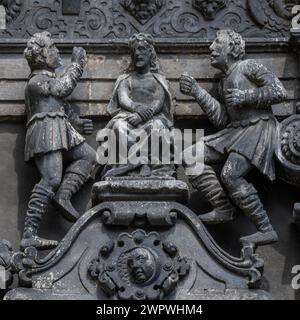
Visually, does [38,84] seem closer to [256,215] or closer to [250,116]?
[250,116]

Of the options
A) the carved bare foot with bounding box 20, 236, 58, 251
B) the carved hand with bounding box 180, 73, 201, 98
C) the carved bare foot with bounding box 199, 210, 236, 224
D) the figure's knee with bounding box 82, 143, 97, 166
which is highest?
the carved hand with bounding box 180, 73, 201, 98

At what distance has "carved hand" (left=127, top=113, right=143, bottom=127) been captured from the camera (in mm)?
13469

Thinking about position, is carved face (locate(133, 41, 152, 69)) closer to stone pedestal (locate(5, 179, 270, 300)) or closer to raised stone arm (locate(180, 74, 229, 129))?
raised stone arm (locate(180, 74, 229, 129))

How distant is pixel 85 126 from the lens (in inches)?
544

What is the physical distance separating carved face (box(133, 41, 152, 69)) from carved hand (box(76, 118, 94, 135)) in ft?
1.94

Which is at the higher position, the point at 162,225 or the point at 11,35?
the point at 11,35

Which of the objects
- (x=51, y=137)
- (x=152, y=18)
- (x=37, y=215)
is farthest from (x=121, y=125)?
(x=152, y=18)

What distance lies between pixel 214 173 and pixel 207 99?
577 mm

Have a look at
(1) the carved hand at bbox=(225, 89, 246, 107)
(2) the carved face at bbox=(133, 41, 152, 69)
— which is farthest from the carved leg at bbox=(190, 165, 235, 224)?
(2) the carved face at bbox=(133, 41, 152, 69)

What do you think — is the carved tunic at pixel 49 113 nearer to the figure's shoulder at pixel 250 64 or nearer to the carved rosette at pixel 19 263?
the carved rosette at pixel 19 263

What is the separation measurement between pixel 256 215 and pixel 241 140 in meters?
0.58
